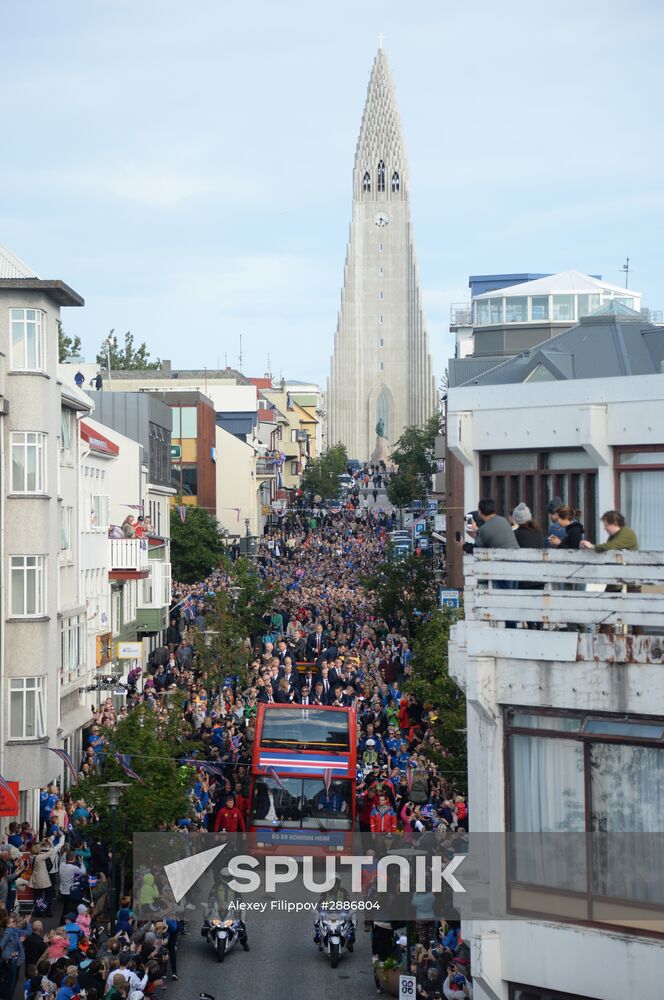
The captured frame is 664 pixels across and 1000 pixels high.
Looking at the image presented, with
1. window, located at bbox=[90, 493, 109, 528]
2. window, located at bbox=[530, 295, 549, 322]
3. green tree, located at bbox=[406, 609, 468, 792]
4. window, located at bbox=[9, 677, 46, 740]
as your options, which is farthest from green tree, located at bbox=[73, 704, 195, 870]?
window, located at bbox=[530, 295, 549, 322]

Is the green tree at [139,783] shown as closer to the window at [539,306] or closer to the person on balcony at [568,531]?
the person on balcony at [568,531]

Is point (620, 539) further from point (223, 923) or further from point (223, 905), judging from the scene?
point (223, 905)

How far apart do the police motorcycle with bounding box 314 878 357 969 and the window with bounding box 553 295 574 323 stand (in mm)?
47163

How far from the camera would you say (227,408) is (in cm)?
12525

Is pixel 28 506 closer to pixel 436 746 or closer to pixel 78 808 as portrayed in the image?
pixel 78 808

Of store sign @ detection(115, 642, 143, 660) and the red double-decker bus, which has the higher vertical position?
store sign @ detection(115, 642, 143, 660)

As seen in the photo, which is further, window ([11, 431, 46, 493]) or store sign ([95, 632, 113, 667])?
store sign ([95, 632, 113, 667])

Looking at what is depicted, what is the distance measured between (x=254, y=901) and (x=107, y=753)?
14.0ft

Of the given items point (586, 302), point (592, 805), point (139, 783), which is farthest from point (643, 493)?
point (586, 302)

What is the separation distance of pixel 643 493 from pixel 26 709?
24.3 metres

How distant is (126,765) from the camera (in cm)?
3059

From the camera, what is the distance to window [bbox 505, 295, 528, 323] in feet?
238

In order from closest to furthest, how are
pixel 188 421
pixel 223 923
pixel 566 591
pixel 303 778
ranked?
pixel 566 591 → pixel 223 923 → pixel 303 778 → pixel 188 421

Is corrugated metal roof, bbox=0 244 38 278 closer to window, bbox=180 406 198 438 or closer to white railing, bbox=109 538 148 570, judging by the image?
white railing, bbox=109 538 148 570
